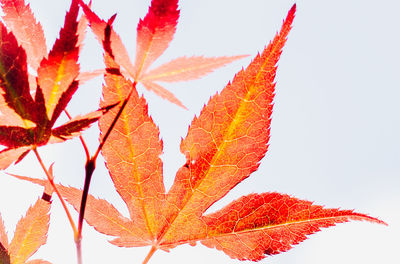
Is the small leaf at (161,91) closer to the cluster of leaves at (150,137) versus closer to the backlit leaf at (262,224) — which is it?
the cluster of leaves at (150,137)

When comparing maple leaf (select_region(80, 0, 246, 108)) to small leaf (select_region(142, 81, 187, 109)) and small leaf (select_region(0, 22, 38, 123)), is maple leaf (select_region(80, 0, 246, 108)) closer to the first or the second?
small leaf (select_region(142, 81, 187, 109))

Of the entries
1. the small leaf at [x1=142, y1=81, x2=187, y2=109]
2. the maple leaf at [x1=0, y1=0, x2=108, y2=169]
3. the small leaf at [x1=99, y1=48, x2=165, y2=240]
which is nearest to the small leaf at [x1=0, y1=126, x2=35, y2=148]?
the maple leaf at [x1=0, y1=0, x2=108, y2=169]

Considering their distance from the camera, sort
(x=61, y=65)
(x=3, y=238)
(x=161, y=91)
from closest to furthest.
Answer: (x=61, y=65) < (x=161, y=91) < (x=3, y=238)

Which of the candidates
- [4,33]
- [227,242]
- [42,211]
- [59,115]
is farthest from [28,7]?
[227,242]

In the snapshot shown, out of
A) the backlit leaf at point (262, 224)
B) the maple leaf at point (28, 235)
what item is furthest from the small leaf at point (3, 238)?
the backlit leaf at point (262, 224)

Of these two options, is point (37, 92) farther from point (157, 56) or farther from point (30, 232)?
point (30, 232)

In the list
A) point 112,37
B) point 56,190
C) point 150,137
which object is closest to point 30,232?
point 56,190

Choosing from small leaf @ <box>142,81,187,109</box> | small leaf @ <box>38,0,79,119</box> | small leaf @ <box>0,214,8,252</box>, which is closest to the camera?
small leaf @ <box>38,0,79,119</box>

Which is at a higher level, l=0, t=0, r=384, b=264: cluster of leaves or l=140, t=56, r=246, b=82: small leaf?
l=140, t=56, r=246, b=82: small leaf
